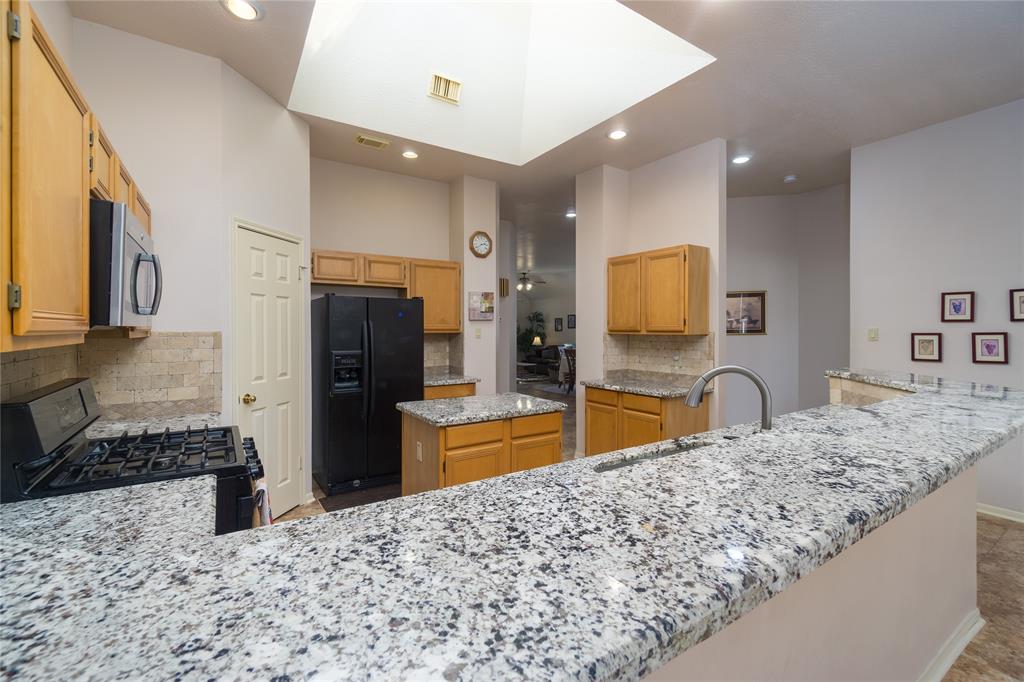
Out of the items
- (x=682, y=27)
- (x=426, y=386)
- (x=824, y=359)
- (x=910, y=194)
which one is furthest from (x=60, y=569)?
(x=824, y=359)

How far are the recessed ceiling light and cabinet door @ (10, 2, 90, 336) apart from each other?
54.6 inches

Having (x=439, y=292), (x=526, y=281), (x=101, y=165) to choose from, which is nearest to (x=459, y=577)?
(x=101, y=165)

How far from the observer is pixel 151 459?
1.52 meters

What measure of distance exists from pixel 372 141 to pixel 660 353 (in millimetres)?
3382

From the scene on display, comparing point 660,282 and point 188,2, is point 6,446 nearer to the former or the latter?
point 188,2

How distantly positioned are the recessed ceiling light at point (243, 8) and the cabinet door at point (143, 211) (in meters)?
1.04

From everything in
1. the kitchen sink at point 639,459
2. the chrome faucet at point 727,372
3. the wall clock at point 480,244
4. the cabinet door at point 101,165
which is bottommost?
the kitchen sink at point 639,459

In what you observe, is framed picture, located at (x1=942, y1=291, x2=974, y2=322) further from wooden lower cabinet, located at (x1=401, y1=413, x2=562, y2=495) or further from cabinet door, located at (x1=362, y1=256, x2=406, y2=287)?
cabinet door, located at (x1=362, y1=256, x2=406, y2=287)

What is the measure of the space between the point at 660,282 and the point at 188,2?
3.71m

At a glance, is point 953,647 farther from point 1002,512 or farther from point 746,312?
point 746,312

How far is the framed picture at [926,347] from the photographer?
11.5 feet

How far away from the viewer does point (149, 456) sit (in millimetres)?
1584

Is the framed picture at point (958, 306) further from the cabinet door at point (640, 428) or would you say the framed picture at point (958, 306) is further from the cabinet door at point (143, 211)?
the cabinet door at point (143, 211)

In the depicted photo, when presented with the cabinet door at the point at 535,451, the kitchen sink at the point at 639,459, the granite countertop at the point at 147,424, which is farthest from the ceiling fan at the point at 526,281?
the kitchen sink at the point at 639,459
